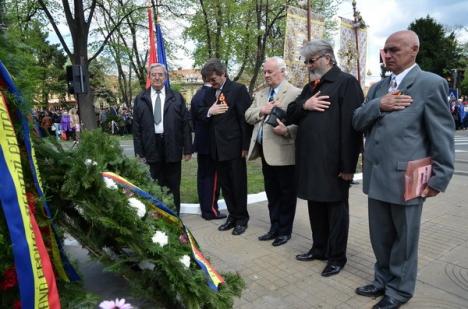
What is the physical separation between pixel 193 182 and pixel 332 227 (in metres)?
4.83

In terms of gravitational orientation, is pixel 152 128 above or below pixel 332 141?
above

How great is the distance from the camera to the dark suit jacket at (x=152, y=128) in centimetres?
480

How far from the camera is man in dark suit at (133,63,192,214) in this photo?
480 centimetres

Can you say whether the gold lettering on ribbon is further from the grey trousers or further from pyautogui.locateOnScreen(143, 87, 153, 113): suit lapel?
pyautogui.locateOnScreen(143, 87, 153, 113): suit lapel

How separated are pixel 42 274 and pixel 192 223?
3.75m

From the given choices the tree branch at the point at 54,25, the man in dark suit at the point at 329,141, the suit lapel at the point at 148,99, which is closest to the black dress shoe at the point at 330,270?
the man in dark suit at the point at 329,141

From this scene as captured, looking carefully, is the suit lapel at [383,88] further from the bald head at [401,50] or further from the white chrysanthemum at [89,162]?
the white chrysanthemum at [89,162]

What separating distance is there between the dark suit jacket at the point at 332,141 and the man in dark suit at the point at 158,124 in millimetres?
1948

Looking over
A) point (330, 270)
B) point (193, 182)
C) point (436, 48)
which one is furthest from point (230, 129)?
point (436, 48)

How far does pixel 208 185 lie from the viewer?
5.34 m

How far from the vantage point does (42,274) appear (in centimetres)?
146

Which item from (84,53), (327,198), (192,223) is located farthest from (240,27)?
(327,198)

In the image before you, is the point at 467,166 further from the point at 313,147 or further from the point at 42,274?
the point at 42,274

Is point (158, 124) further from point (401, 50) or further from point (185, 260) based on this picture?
point (185, 260)
